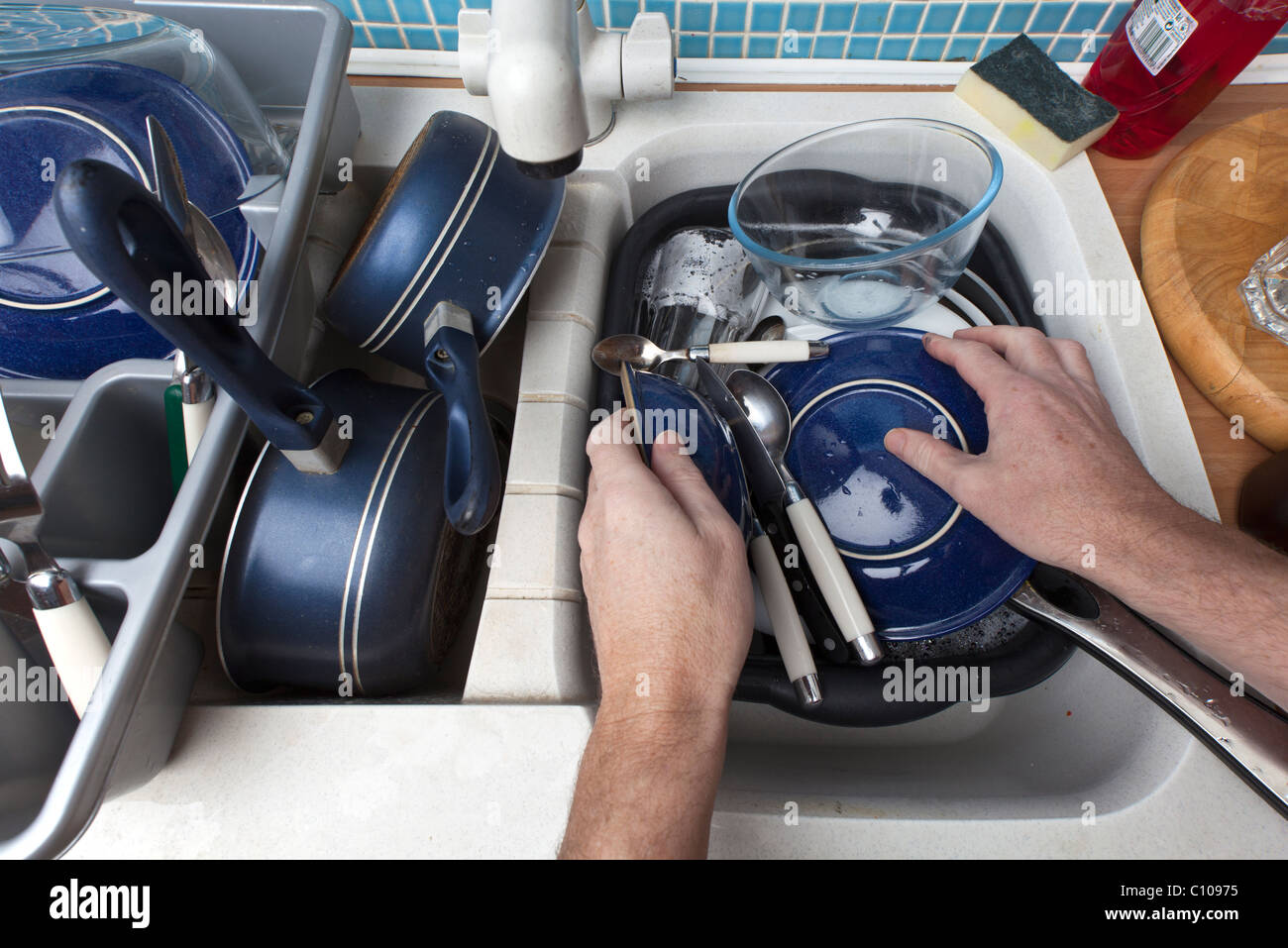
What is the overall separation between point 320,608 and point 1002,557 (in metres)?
0.45

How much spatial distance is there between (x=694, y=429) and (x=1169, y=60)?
0.51 metres

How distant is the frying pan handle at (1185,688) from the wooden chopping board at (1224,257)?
7.9 inches

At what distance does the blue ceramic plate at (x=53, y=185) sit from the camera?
0.45m

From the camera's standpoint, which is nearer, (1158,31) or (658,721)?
(658,721)

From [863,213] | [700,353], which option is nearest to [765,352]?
[700,353]

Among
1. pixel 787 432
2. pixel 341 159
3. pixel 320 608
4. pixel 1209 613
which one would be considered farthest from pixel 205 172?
pixel 1209 613

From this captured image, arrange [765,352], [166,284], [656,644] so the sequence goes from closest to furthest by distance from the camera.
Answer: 1. [166,284]
2. [656,644]
3. [765,352]

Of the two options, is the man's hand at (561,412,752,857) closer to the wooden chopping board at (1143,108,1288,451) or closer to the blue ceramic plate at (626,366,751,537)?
the blue ceramic plate at (626,366,751,537)

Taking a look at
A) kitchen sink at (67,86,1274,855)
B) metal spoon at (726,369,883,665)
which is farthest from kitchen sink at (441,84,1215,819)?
metal spoon at (726,369,883,665)

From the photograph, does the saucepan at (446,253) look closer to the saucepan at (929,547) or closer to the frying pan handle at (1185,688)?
the saucepan at (929,547)

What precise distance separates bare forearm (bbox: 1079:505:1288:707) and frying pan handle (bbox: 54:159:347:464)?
497mm

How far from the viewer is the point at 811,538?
18.5 inches

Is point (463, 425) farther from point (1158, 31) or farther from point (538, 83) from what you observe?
point (1158, 31)

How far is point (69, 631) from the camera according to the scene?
344mm
